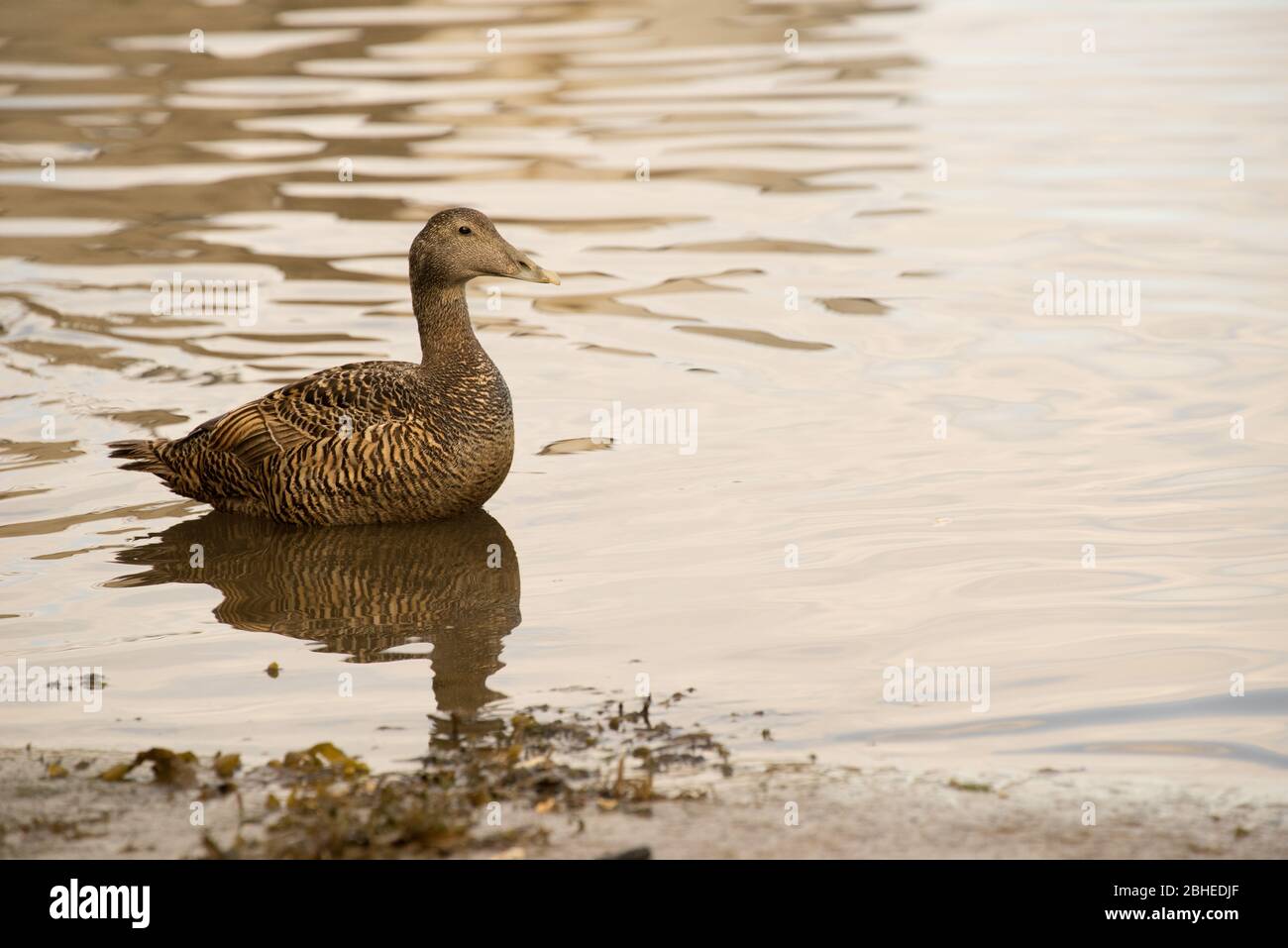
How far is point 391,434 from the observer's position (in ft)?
30.4

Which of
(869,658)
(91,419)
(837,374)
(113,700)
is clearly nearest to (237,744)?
(113,700)

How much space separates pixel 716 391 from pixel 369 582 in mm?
3616

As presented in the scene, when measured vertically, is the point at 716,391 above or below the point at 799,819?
above

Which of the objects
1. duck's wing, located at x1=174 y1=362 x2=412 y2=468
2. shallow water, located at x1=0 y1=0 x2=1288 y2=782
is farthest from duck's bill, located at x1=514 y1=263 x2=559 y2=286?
shallow water, located at x1=0 y1=0 x2=1288 y2=782

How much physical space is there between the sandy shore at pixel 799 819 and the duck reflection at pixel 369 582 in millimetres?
1339

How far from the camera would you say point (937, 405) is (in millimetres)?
11242

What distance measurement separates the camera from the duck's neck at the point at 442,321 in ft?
32.2

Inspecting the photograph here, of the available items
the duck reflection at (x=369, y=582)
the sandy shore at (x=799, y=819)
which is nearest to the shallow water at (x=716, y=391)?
the duck reflection at (x=369, y=582)

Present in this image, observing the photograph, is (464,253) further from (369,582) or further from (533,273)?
(369,582)

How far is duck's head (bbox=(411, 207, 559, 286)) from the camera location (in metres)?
9.73

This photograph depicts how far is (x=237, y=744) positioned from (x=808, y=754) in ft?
7.45
